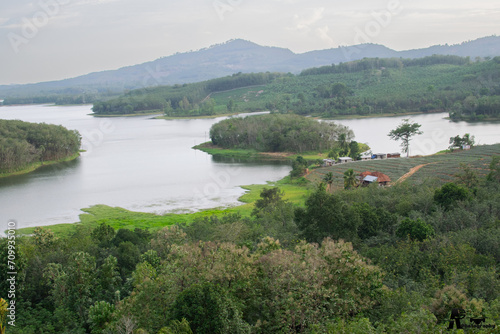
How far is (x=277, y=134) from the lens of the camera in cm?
6088

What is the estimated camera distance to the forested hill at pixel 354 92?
91750 millimetres

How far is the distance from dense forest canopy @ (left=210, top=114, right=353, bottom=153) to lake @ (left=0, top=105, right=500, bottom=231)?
5.30m

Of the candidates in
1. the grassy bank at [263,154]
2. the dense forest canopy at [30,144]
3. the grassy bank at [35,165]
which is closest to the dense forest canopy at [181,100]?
the grassy bank at [263,154]

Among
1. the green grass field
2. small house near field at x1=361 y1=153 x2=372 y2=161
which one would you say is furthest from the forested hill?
the green grass field

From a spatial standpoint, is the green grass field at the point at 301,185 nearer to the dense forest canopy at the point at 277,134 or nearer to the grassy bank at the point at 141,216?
the grassy bank at the point at 141,216

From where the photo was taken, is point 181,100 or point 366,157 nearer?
point 366,157

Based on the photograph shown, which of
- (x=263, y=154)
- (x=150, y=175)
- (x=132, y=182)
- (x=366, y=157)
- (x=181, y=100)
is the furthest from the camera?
(x=181, y=100)

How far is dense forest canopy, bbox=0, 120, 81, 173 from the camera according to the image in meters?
48.2

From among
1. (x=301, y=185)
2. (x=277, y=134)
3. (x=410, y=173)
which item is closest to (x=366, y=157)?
(x=410, y=173)

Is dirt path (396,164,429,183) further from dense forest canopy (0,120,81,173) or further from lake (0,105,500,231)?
dense forest canopy (0,120,81,173)

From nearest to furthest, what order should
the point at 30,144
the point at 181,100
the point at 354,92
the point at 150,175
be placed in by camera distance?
the point at 150,175, the point at 30,144, the point at 354,92, the point at 181,100

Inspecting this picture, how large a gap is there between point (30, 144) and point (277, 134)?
3019 centimetres

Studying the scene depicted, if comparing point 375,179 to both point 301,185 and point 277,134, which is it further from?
point 277,134

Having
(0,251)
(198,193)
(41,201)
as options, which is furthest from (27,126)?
(0,251)
